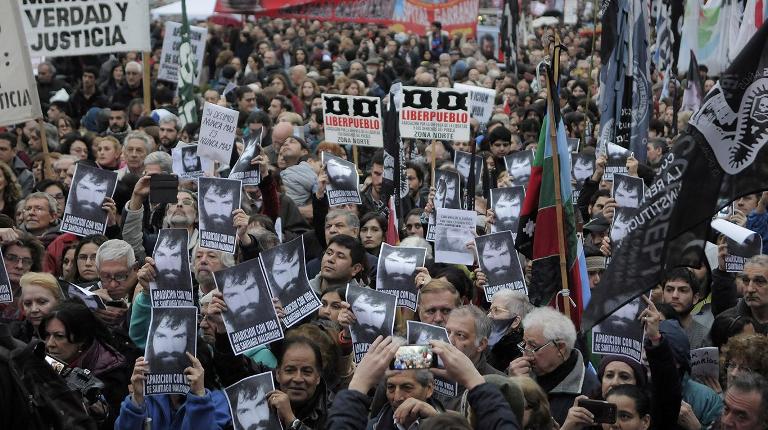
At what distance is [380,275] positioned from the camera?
800 centimetres

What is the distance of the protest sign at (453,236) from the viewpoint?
369 inches

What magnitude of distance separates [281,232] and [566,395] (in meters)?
3.94

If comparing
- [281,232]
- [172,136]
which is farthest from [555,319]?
[172,136]

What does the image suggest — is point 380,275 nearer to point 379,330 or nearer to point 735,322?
point 379,330

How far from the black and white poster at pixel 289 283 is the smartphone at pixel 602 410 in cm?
190

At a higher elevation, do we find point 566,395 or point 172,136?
point 566,395

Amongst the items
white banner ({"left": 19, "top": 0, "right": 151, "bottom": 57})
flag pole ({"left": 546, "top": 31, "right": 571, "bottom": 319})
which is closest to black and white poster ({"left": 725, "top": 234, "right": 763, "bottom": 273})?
flag pole ({"left": 546, "top": 31, "right": 571, "bottom": 319})

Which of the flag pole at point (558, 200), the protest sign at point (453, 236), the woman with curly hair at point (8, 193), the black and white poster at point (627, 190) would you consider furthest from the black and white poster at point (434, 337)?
the woman with curly hair at point (8, 193)

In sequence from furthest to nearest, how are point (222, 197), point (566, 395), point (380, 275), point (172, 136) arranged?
point (172, 136) → point (222, 197) → point (380, 275) → point (566, 395)

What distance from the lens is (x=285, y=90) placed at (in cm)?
1891

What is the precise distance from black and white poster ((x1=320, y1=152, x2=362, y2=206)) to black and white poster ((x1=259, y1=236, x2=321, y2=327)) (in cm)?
317

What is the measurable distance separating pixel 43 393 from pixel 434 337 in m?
1.52

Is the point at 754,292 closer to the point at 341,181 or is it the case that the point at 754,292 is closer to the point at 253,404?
the point at 253,404

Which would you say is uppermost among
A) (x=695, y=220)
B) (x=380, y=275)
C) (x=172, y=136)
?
(x=695, y=220)
